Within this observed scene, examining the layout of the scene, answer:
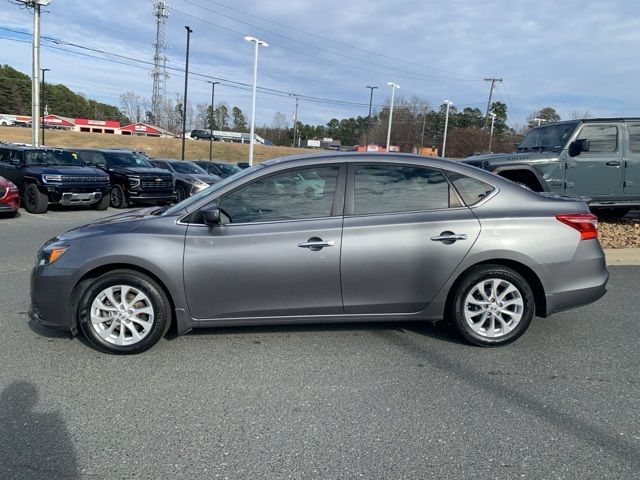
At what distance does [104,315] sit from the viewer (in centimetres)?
412

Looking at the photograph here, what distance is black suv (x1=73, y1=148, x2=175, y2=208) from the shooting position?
50.7ft

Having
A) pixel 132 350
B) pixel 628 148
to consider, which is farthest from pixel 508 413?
pixel 628 148

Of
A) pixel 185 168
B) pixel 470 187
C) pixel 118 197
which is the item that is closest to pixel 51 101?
pixel 185 168

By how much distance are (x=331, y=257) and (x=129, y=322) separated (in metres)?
1.72

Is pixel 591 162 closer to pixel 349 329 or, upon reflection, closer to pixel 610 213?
pixel 610 213

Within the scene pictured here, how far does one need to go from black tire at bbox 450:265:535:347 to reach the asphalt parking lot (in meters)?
0.13

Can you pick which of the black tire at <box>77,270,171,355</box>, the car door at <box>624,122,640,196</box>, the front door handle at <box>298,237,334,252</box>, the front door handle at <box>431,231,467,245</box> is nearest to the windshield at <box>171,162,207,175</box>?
the car door at <box>624,122,640,196</box>

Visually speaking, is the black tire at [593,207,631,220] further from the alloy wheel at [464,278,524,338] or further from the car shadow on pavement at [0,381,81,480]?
the car shadow on pavement at [0,381,81,480]

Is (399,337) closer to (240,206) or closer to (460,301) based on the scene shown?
(460,301)

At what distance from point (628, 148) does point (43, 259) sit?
899 cm

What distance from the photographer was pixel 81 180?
13.6 meters

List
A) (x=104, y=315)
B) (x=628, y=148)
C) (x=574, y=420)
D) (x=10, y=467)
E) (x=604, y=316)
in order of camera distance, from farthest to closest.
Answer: (x=628, y=148), (x=604, y=316), (x=104, y=315), (x=574, y=420), (x=10, y=467)

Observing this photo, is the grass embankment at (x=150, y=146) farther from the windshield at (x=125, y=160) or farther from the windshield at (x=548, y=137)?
the windshield at (x=548, y=137)

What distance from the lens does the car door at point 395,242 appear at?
13.8 feet
